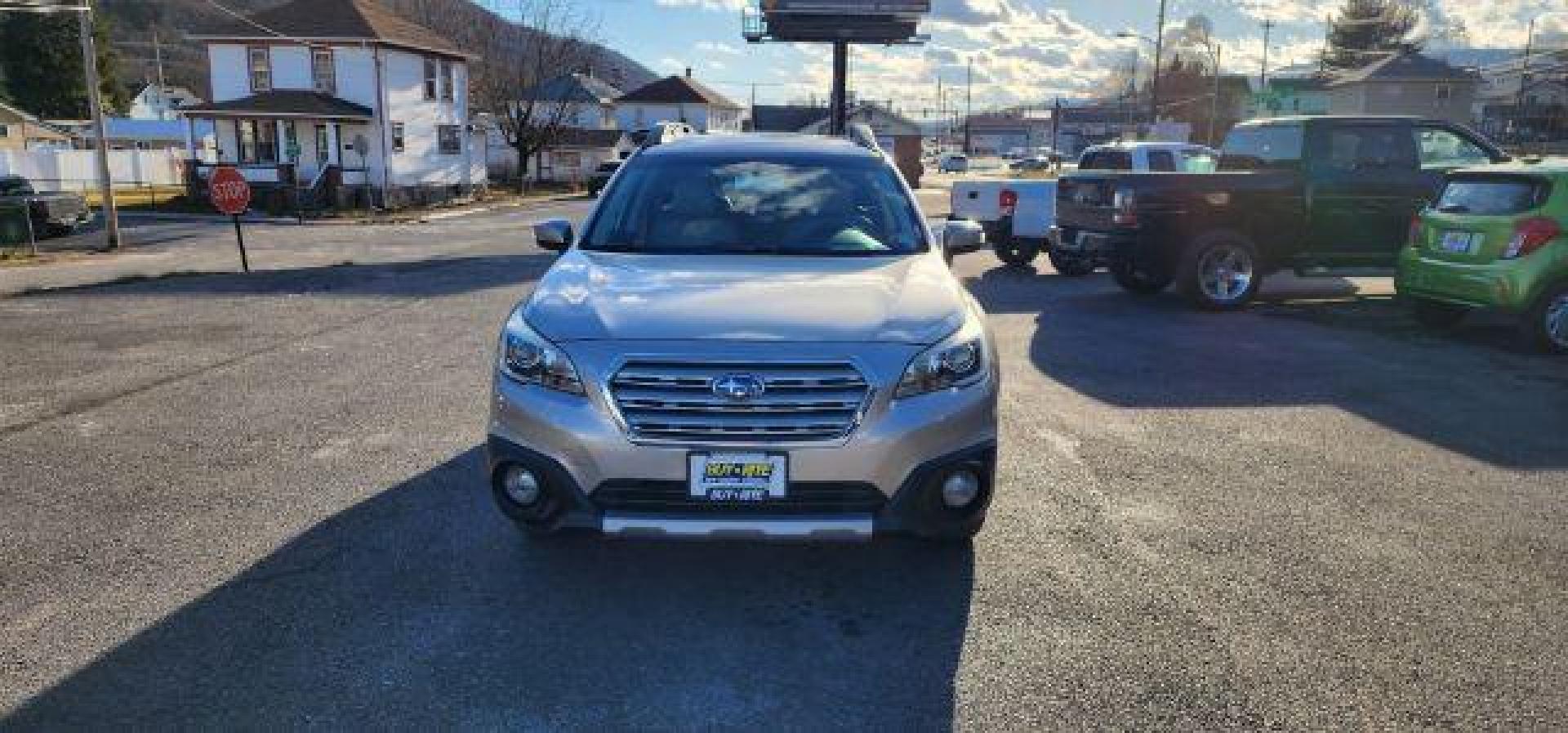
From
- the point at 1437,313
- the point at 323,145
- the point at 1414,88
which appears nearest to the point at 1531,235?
the point at 1437,313

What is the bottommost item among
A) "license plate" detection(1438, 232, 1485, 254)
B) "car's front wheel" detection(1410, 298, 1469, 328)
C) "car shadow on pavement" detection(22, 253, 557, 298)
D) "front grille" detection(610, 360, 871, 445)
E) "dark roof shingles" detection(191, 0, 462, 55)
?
"car shadow on pavement" detection(22, 253, 557, 298)

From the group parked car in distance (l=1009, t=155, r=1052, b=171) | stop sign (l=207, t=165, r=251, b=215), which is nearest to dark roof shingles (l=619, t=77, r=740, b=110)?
parked car in distance (l=1009, t=155, r=1052, b=171)

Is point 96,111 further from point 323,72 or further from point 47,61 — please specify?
point 47,61

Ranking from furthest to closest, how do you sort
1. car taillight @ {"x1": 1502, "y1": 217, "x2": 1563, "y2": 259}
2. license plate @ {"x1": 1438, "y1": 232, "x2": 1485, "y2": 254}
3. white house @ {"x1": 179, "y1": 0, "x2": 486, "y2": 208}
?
white house @ {"x1": 179, "y1": 0, "x2": 486, "y2": 208} → license plate @ {"x1": 1438, "y1": 232, "x2": 1485, "y2": 254} → car taillight @ {"x1": 1502, "y1": 217, "x2": 1563, "y2": 259}

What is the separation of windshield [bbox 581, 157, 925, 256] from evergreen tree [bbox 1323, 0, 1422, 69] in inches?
3913

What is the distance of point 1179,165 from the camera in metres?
14.8

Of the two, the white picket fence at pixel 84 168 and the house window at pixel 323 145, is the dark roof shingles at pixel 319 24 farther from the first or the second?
the white picket fence at pixel 84 168

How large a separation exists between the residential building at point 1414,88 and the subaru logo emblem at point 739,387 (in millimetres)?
70179

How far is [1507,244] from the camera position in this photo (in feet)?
28.6

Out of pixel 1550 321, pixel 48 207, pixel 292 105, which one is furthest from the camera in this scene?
pixel 292 105

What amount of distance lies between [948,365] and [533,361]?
59.2 inches

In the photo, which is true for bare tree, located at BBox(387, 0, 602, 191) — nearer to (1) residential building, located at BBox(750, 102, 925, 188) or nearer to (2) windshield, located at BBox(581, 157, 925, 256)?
(1) residential building, located at BBox(750, 102, 925, 188)

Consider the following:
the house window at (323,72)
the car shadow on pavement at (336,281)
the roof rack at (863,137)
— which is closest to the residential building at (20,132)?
the house window at (323,72)

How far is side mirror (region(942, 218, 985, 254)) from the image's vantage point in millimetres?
5363
